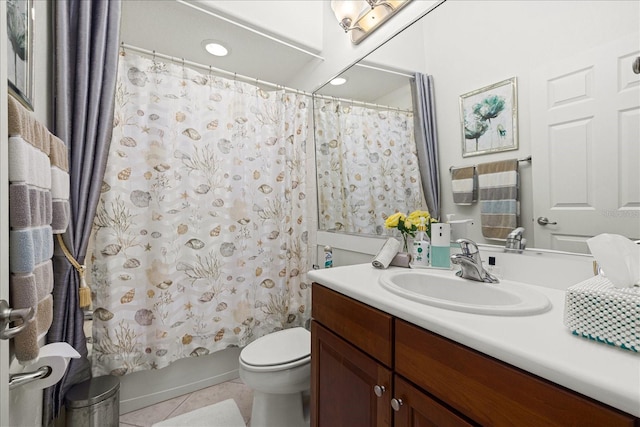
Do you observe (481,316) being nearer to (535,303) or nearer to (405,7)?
(535,303)

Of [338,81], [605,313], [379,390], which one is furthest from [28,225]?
[338,81]

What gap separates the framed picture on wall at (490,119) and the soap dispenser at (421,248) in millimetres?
364

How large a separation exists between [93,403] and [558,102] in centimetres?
220

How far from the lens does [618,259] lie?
56 centimetres

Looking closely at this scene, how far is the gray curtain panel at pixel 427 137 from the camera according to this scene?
51.5 inches

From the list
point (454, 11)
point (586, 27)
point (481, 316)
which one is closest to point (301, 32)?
point (454, 11)

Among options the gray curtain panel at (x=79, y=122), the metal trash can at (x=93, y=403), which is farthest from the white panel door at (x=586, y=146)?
the metal trash can at (x=93, y=403)

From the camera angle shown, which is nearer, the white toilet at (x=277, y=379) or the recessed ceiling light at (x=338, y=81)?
the white toilet at (x=277, y=379)

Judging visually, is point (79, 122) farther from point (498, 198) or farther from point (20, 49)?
point (498, 198)

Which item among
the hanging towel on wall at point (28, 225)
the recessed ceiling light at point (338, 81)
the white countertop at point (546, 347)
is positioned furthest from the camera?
the recessed ceiling light at point (338, 81)

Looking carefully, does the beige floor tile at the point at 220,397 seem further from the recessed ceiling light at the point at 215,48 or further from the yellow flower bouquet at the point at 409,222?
the recessed ceiling light at the point at 215,48

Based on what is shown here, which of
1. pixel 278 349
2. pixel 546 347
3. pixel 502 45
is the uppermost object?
pixel 502 45

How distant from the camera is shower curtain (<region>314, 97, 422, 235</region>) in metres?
1.48

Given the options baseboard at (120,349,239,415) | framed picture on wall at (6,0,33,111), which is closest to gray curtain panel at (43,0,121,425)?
baseboard at (120,349,239,415)
